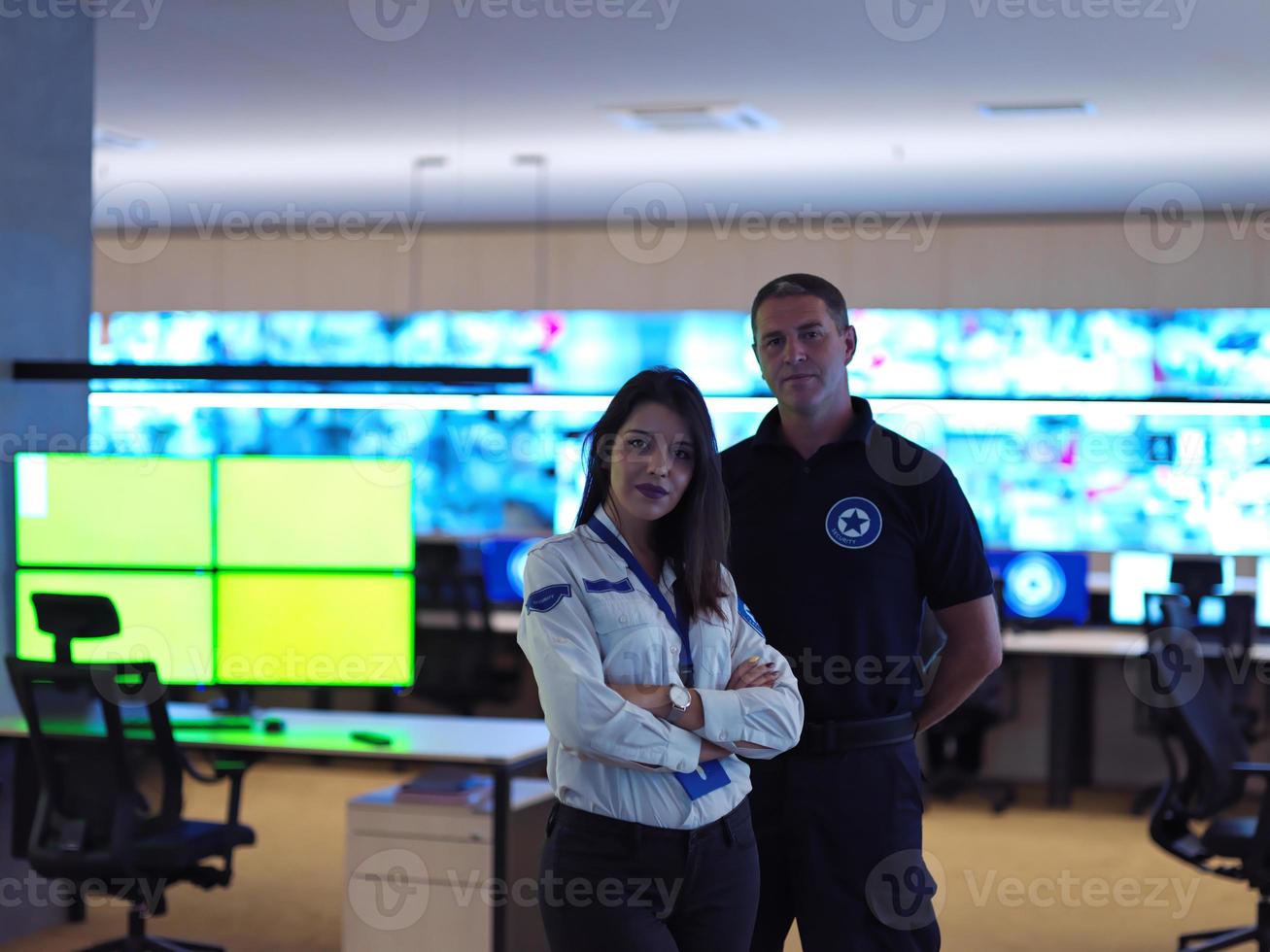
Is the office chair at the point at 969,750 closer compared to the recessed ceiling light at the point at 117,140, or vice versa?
the office chair at the point at 969,750

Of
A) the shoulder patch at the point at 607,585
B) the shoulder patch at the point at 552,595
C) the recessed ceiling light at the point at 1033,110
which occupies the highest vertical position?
the recessed ceiling light at the point at 1033,110

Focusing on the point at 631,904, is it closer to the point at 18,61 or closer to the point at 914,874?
the point at 914,874

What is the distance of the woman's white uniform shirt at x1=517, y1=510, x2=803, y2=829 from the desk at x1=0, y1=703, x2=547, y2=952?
69.4 inches

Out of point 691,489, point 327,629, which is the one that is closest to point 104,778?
point 327,629

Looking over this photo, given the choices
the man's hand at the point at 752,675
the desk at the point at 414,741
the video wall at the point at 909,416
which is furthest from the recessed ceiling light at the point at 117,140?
the man's hand at the point at 752,675

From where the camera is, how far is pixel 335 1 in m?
5.07

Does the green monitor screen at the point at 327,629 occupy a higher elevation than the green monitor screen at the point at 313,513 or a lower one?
lower

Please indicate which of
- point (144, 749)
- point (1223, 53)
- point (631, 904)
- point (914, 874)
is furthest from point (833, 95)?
point (631, 904)

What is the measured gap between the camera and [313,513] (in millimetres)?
4340

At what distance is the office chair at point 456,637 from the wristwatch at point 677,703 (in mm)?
4968

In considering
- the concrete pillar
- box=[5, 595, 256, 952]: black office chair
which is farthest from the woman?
the concrete pillar

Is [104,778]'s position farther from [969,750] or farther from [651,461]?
[969,750]

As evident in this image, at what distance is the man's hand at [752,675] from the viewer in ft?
7.20

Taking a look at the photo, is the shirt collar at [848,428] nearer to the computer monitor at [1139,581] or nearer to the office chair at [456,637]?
the office chair at [456,637]
